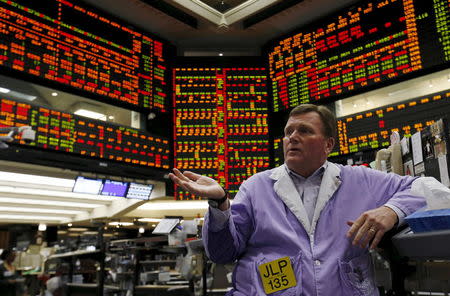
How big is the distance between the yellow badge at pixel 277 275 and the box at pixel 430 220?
1.46 feet

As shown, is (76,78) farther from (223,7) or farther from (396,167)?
(396,167)

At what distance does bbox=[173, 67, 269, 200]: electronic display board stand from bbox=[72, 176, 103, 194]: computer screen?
3.75ft

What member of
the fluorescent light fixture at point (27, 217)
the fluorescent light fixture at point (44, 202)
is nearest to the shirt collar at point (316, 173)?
the fluorescent light fixture at point (44, 202)

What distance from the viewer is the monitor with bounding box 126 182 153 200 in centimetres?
630

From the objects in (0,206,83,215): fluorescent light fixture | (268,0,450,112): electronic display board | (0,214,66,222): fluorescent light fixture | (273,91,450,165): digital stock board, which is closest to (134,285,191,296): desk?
(273,91,450,165): digital stock board

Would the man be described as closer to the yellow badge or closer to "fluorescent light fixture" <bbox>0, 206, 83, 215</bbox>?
the yellow badge

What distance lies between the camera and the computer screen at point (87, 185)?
18.6 ft

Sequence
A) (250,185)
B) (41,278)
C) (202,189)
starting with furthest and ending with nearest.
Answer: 1. (41,278)
2. (250,185)
3. (202,189)

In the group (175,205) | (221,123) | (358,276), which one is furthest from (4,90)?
(358,276)

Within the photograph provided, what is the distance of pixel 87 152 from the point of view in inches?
212

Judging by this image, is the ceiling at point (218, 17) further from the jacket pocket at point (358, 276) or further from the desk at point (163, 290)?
the jacket pocket at point (358, 276)

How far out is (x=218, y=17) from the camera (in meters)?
6.41

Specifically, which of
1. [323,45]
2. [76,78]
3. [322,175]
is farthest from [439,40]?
[76,78]

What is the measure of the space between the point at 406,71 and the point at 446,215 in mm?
4526
